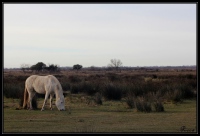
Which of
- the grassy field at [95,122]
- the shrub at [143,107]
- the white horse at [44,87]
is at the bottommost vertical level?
the grassy field at [95,122]

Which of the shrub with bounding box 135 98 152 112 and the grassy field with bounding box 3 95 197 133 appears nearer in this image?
the grassy field with bounding box 3 95 197 133

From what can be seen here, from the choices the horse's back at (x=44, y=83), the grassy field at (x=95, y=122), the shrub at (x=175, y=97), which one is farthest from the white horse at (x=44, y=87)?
the shrub at (x=175, y=97)

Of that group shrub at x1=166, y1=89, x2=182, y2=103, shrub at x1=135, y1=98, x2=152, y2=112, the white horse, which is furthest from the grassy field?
shrub at x1=166, y1=89, x2=182, y2=103

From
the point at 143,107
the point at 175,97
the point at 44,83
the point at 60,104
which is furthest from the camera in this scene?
the point at 175,97

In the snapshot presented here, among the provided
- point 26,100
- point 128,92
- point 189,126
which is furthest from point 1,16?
point 128,92

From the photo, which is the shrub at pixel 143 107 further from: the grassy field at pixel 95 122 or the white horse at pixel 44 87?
the white horse at pixel 44 87

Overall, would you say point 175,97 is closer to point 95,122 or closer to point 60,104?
point 60,104

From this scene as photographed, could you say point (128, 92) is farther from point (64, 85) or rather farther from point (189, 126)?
point (189, 126)

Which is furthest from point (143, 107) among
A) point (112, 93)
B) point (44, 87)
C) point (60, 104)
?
point (112, 93)

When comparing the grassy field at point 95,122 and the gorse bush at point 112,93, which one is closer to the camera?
the grassy field at point 95,122

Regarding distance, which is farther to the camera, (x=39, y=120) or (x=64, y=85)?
(x=64, y=85)

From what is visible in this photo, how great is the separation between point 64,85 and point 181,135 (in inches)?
920

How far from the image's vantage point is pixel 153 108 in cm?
1856

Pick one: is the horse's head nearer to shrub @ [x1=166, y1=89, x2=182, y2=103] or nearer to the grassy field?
the grassy field
